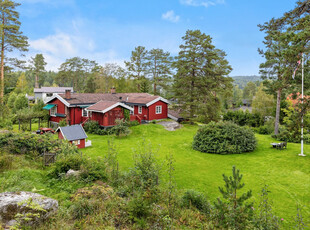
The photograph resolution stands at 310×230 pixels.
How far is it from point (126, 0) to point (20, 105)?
31.5 metres

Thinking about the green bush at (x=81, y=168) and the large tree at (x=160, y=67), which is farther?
the large tree at (x=160, y=67)

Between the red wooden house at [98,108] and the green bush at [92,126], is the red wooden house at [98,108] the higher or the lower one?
the higher one

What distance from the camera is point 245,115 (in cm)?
2892

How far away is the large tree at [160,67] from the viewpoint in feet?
120

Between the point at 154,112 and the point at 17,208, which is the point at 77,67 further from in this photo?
the point at 17,208

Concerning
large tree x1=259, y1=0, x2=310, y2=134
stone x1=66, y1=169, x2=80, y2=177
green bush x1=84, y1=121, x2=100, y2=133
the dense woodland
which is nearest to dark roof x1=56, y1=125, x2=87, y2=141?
the dense woodland

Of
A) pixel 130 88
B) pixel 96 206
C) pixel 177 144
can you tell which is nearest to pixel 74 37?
pixel 177 144

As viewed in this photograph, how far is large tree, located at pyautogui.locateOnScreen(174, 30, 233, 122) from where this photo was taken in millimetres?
24484

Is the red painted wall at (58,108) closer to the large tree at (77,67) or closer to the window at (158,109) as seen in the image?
the window at (158,109)

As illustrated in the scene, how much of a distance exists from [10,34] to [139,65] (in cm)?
2143

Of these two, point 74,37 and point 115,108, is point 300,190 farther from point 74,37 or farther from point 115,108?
point 74,37

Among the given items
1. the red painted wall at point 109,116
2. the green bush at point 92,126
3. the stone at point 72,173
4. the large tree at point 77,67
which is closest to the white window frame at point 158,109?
the red painted wall at point 109,116

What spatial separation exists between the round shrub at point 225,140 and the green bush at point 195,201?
8444 millimetres

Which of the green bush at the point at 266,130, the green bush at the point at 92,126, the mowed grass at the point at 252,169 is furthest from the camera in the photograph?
the green bush at the point at 266,130
